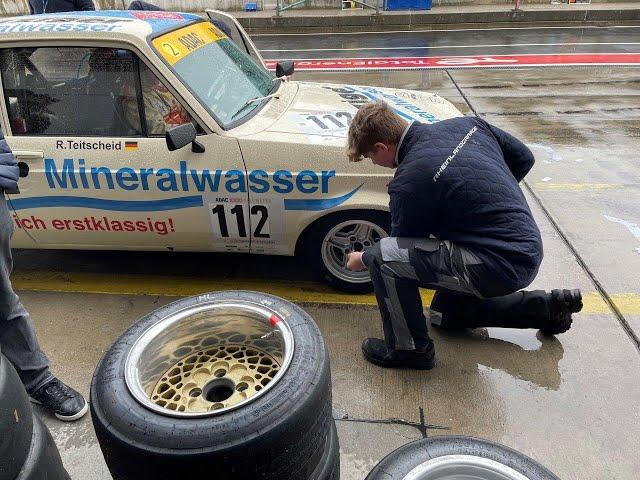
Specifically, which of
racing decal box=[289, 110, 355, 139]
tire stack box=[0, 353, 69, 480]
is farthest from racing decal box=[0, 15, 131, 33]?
tire stack box=[0, 353, 69, 480]

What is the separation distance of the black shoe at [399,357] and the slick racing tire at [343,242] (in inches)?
25.7

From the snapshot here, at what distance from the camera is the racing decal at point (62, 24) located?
10.7 ft

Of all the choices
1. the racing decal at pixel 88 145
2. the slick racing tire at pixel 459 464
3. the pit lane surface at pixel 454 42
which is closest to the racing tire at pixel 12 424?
the slick racing tire at pixel 459 464

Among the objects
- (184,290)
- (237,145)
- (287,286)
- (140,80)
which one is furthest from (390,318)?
(140,80)

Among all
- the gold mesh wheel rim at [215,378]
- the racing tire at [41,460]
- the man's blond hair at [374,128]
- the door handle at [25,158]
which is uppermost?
the man's blond hair at [374,128]

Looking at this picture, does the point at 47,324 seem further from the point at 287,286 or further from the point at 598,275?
the point at 598,275

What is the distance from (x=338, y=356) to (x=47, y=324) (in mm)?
1931

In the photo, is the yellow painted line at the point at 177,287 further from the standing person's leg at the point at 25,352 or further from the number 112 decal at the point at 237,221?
the standing person's leg at the point at 25,352

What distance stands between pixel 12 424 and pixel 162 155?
2.13 metres

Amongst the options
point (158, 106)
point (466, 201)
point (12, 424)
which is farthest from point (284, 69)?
point (12, 424)

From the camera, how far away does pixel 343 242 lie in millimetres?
3449

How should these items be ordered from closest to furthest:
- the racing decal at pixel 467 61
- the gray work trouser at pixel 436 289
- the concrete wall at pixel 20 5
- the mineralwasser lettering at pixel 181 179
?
the gray work trouser at pixel 436 289
the mineralwasser lettering at pixel 181 179
the racing decal at pixel 467 61
the concrete wall at pixel 20 5

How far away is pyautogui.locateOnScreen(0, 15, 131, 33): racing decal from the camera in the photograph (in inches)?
128

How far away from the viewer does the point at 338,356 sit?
305 cm
